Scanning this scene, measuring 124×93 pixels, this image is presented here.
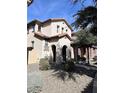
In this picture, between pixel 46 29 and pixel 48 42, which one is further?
pixel 46 29

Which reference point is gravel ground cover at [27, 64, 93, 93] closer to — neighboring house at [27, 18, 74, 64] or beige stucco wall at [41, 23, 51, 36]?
neighboring house at [27, 18, 74, 64]

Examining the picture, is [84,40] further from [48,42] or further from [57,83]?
[57,83]

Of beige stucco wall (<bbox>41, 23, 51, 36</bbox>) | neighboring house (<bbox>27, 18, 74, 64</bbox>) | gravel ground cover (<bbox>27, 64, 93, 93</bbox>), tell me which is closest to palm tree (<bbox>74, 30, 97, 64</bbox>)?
neighboring house (<bbox>27, 18, 74, 64</bbox>)

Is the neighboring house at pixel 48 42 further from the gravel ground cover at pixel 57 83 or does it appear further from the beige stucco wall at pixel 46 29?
the gravel ground cover at pixel 57 83

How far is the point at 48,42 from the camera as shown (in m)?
18.8

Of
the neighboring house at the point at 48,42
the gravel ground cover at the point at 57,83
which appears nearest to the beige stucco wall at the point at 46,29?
the neighboring house at the point at 48,42

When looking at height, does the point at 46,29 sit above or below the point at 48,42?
above

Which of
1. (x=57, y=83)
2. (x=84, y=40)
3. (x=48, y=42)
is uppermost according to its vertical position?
(x=84, y=40)

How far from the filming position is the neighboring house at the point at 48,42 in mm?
18072

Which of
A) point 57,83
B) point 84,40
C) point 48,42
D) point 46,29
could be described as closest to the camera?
point 57,83

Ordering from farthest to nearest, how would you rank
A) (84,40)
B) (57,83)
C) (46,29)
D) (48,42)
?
(46,29) < (48,42) < (84,40) < (57,83)

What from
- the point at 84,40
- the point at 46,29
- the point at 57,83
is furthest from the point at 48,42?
the point at 57,83
